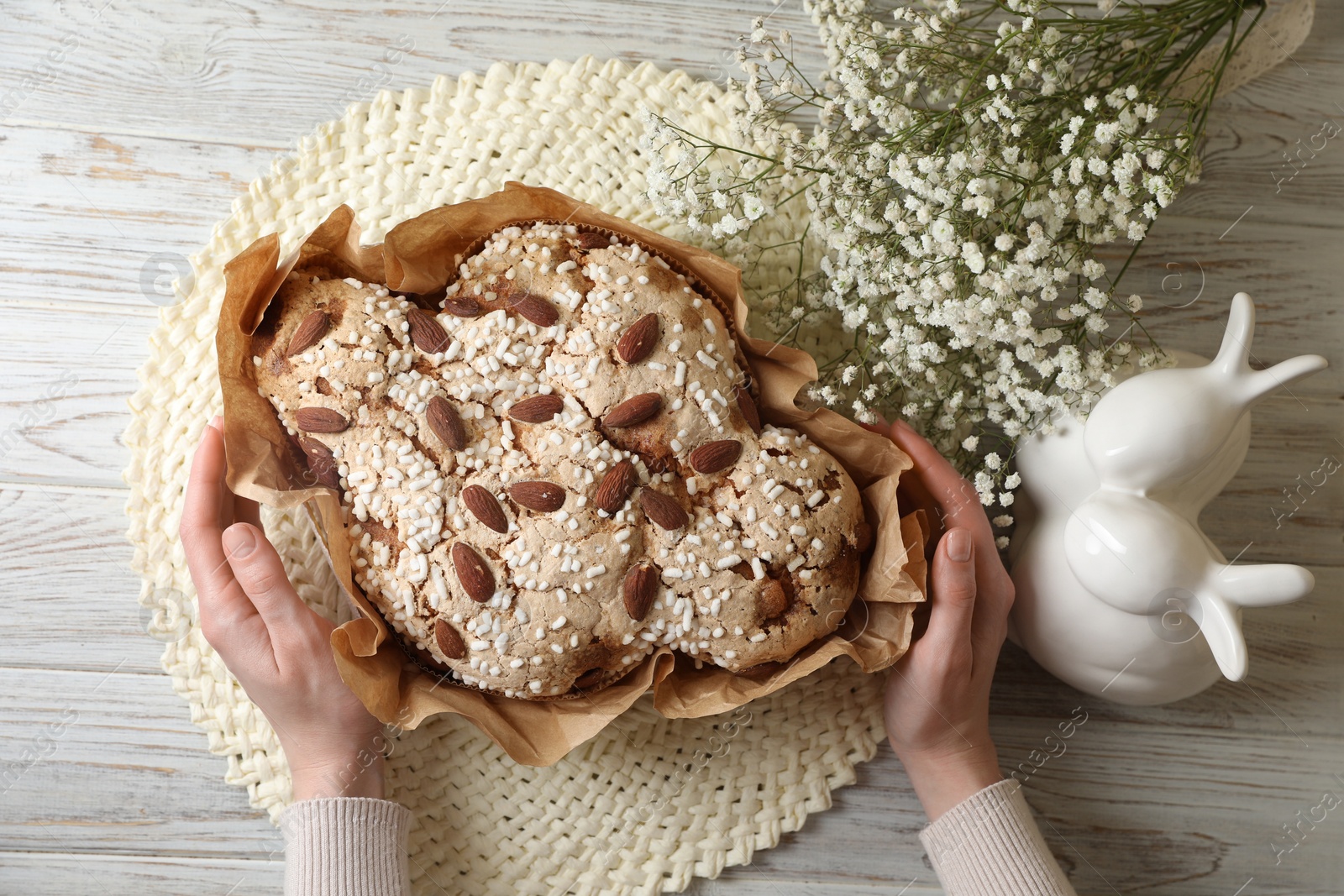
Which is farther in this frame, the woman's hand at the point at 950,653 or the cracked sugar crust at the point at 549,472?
the woman's hand at the point at 950,653

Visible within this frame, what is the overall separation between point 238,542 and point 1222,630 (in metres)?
1.28

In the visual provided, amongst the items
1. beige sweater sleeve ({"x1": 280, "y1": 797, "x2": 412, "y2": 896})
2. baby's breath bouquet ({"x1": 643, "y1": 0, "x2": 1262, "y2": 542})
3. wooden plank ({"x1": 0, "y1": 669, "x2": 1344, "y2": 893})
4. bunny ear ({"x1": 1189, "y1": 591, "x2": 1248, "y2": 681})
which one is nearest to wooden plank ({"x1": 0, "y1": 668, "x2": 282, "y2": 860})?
wooden plank ({"x1": 0, "y1": 669, "x2": 1344, "y2": 893})

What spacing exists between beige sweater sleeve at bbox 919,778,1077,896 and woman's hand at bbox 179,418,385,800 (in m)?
0.89

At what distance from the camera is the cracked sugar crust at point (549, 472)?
1.09m

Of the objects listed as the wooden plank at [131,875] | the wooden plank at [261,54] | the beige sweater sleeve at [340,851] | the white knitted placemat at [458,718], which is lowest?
the wooden plank at [131,875]

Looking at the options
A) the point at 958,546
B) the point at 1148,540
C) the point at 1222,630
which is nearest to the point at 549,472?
the point at 958,546

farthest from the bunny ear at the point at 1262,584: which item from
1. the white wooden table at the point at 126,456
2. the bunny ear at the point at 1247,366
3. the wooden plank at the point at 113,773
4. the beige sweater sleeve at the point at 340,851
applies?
the wooden plank at the point at 113,773

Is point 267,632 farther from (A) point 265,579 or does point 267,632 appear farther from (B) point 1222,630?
(B) point 1222,630

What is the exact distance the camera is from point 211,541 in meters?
1.15

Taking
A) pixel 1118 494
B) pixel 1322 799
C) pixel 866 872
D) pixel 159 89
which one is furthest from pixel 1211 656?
pixel 159 89

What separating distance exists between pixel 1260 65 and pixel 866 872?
152cm

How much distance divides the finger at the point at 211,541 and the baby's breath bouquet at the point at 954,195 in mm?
717

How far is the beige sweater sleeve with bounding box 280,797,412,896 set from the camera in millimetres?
1164

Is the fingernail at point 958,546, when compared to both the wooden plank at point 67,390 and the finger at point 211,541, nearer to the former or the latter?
the finger at point 211,541
